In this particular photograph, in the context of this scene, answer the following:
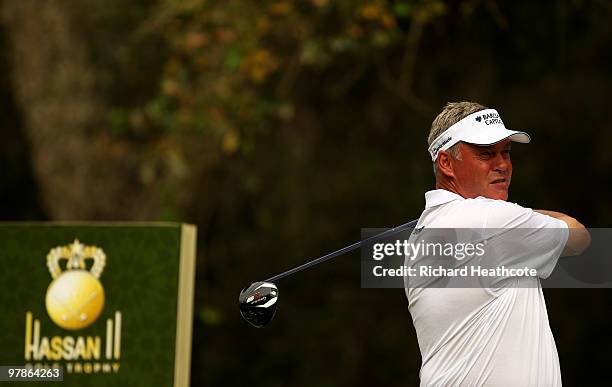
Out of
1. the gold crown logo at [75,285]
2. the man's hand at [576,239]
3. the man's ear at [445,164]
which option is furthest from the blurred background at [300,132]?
the man's hand at [576,239]

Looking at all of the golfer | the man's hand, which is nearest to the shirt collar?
the golfer

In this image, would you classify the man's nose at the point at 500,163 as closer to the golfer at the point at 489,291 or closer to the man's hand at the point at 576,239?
the golfer at the point at 489,291

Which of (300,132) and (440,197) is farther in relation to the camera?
(300,132)

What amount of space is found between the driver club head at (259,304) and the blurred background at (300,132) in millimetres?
4230

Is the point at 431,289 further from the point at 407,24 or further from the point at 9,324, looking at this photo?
the point at 407,24

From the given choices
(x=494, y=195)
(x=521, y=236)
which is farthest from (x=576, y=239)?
(x=494, y=195)

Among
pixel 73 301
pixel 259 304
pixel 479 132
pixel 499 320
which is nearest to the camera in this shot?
pixel 499 320

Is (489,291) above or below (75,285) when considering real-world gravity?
below

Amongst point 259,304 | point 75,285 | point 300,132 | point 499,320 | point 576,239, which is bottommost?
point 499,320

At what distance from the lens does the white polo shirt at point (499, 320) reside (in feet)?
11.4

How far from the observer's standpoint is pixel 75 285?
497 centimetres

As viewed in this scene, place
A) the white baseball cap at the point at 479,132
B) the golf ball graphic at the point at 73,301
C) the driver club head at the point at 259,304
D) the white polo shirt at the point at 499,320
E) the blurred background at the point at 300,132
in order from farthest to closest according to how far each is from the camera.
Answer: the blurred background at the point at 300,132, the golf ball graphic at the point at 73,301, the driver club head at the point at 259,304, the white baseball cap at the point at 479,132, the white polo shirt at the point at 499,320

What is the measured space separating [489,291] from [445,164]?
445mm

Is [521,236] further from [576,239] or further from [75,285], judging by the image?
[75,285]
